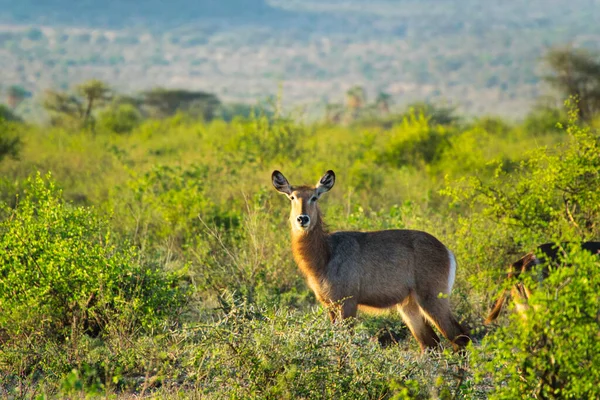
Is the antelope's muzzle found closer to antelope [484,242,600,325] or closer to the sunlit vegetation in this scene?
the sunlit vegetation

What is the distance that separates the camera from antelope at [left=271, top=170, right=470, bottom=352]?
691 cm

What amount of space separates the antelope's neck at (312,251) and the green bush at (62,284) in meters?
1.12

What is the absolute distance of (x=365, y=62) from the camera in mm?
151750

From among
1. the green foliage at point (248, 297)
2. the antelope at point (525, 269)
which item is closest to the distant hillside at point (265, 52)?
the green foliage at point (248, 297)

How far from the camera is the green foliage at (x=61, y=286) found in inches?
248

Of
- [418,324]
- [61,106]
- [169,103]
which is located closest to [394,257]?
[418,324]

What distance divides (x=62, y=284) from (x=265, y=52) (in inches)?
6053


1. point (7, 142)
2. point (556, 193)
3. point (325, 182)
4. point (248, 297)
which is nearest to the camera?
point (325, 182)

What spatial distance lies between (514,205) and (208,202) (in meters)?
4.19

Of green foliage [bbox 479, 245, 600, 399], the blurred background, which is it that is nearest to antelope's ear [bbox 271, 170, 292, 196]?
the blurred background

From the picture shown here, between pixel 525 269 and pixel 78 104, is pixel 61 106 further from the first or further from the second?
pixel 525 269

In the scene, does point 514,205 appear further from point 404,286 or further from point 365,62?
point 365,62

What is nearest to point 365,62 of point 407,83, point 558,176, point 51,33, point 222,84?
point 407,83

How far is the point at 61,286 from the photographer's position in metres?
6.45
